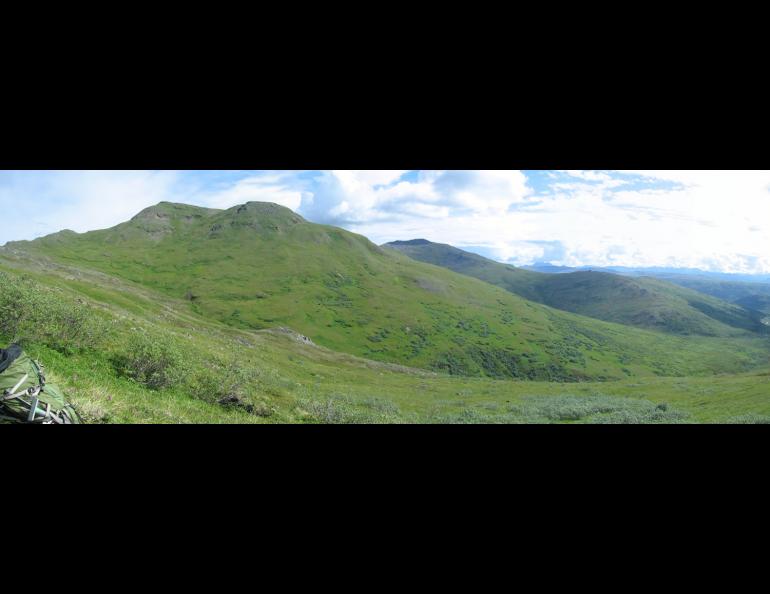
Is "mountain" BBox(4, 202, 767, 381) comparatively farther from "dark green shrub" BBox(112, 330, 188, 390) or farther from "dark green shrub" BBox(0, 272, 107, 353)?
"dark green shrub" BBox(112, 330, 188, 390)

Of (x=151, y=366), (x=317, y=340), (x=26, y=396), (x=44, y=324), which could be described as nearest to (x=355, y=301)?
(x=317, y=340)

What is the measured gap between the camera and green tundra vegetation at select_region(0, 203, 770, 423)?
350 inches

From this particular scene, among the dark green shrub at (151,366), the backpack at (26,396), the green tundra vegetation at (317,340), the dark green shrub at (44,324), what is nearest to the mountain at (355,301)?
the green tundra vegetation at (317,340)

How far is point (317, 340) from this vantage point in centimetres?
9438

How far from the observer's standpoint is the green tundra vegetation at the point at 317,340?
8.90 m

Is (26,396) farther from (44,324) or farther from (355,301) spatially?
(355,301)

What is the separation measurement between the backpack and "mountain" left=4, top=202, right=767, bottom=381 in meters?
79.7

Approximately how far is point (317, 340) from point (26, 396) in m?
91.6

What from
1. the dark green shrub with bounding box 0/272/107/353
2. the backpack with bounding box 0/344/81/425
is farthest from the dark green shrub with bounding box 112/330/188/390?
the backpack with bounding box 0/344/81/425

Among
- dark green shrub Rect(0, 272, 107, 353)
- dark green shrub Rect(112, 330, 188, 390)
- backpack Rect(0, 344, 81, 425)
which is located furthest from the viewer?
dark green shrub Rect(112, 330, 188, 390)

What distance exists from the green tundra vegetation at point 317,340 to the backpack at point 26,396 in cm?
80

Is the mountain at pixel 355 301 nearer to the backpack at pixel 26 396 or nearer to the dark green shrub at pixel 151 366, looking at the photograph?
the dark green shrub at pixel 151 366
